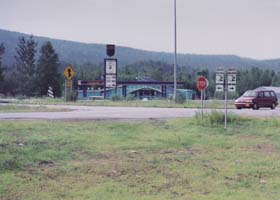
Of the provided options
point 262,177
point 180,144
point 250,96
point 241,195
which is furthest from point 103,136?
point 250,96

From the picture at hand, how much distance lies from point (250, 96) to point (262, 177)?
26.9 metres

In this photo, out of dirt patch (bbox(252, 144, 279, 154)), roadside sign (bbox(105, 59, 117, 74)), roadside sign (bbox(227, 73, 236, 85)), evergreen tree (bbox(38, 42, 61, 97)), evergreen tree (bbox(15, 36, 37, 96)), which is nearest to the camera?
dirt patch (bbox(252, 144, 279, 154))

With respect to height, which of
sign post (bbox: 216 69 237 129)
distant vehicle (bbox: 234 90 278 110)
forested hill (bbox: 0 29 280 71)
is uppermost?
forested hill (bbox: 0 29 280 71)

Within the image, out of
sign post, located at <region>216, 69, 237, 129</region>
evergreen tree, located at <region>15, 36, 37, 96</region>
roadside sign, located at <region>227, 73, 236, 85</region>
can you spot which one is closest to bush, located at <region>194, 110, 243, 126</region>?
sign post, located at <region>216, 69, 237, 129</region>

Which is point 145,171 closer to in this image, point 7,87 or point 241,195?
point 241,195

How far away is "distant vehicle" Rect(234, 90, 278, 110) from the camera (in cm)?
3471

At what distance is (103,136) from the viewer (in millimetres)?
14172

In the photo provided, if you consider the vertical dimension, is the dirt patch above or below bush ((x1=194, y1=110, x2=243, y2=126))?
below

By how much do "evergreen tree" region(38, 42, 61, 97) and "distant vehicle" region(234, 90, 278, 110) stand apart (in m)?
46.5

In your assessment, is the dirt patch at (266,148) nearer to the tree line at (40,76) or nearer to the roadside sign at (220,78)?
the roadside sign at (220,78)

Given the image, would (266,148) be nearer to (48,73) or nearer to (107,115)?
(107,115)

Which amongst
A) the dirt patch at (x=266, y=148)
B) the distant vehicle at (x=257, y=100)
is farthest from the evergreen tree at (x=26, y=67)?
the dirt patch at (x=266, y=148)

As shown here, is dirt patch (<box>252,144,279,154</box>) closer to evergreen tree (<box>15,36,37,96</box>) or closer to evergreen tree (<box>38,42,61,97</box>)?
evergreen tree (<box>38,42,61,97</box>)

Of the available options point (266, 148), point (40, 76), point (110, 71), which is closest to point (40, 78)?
point (40, 76)
